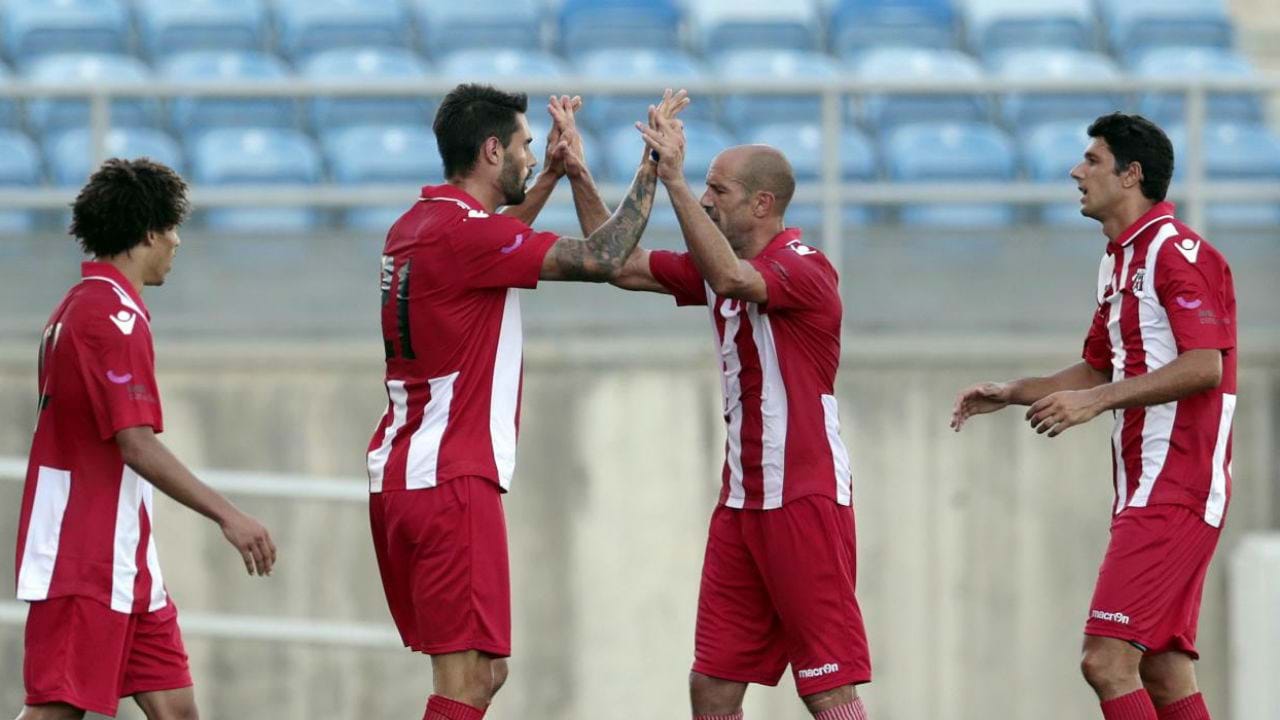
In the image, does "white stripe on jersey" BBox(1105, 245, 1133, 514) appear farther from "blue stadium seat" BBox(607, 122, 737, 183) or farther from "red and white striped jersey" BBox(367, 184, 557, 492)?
"blue stadium seat" BBox(607, 122, 737, 183)

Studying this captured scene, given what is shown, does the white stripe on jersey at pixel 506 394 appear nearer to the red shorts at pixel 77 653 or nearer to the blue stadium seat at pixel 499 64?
the red shorts at pixel 77 653

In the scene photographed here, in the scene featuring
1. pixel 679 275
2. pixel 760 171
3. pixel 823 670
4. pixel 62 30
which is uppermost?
pixel 62 30

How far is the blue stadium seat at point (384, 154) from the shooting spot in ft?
35.1

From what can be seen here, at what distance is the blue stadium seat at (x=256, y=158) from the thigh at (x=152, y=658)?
507 cm

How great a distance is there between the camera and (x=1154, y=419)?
20.1 feet

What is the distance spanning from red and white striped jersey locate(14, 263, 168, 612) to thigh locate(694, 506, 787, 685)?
1824 mm

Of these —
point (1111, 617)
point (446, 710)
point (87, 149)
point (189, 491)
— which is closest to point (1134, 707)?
point (1111, 617)

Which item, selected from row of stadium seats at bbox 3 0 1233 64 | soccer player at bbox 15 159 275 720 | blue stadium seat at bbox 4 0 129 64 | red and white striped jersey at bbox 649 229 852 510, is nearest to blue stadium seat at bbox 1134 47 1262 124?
row of stadium seats at bbox 3 0 1233 64

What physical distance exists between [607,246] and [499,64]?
6833mm

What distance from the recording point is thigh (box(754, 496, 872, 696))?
19.8 feet

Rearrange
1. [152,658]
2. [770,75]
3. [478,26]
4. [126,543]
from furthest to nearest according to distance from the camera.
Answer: [478,26], [770,75], [152,658], [126,543]

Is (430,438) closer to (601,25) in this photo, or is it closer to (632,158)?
(632,158)

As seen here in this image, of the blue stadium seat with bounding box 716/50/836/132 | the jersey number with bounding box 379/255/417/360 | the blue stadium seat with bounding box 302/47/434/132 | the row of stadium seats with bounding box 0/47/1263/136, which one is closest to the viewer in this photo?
the jersey number with bounding box 379/255/417/360

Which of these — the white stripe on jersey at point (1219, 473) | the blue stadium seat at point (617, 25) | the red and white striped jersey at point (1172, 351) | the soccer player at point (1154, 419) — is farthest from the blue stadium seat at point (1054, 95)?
the white stripe on jersey at point (1219, 473)
